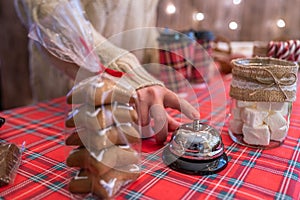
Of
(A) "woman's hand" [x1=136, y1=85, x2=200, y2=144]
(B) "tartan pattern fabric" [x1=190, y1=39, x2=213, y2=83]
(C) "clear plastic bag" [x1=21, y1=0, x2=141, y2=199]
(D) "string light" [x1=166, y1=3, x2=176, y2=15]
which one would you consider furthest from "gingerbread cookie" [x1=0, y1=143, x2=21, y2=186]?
(D) "string light" [x1=166, y1=3, x2=176, y2=15]

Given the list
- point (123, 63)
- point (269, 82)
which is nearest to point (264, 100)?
point (269, 82)

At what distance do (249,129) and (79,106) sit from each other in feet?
1.29

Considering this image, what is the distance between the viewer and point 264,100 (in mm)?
671

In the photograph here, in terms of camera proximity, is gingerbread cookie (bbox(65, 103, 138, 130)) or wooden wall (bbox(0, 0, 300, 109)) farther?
wooden wall (bbox(0, 0, 300, 109))

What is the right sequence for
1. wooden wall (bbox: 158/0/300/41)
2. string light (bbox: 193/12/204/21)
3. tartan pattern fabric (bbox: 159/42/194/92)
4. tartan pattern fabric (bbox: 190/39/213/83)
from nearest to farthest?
tartan pattern fabric (bbox: 159/42/194/92)
tartan pattern fabric (bbox: 190/39/213/83)
string light (bbox: 193/12/204/21)
wooden wall (bbox: 158/0/300/41)

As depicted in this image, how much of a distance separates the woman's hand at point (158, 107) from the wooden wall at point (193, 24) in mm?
1057

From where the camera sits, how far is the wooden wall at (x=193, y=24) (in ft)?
5.83

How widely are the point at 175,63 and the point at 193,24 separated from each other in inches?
33.1

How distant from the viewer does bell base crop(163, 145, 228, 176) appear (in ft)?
1.91

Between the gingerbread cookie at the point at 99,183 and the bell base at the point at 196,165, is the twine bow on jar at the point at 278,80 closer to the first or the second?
the bell base at the point at 196,165

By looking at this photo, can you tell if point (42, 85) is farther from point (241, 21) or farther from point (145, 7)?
point (241, 21)

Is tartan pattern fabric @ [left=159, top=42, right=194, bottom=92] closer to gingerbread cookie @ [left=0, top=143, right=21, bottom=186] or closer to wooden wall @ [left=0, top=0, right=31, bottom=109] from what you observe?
gingerbread cookie @ [left=0, top=143, right=21, bottom=186]

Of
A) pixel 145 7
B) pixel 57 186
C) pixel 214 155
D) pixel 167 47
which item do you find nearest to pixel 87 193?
pixel 57 186

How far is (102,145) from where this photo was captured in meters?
0.47
